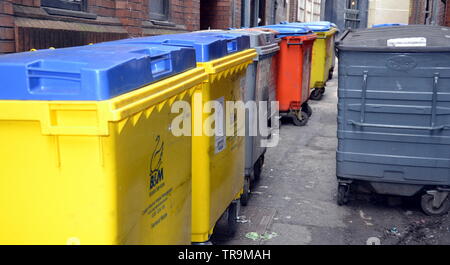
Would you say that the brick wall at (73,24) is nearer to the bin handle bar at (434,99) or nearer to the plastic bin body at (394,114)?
the plastic bin body at (394,114)

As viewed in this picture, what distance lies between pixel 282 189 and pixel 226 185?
180 centimetres

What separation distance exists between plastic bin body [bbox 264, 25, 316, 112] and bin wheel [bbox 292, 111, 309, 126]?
0.22m

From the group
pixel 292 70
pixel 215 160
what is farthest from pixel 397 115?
pixel 292 70

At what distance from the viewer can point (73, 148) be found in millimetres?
1911

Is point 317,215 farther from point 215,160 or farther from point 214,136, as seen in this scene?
point 214,136

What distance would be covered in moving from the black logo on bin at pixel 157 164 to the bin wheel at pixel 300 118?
661cm

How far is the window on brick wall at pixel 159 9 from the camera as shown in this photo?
705cm

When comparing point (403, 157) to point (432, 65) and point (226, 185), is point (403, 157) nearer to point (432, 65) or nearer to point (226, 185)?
point (432, 65)

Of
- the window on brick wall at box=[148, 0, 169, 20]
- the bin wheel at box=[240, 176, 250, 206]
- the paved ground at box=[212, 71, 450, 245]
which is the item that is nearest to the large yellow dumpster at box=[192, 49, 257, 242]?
the paved ground at box=[212, 71, 450, 245]

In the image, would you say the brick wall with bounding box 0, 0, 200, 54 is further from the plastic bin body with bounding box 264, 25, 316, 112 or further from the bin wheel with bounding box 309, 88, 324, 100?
the bin wheel with bounding box 309, 88, 324, 100

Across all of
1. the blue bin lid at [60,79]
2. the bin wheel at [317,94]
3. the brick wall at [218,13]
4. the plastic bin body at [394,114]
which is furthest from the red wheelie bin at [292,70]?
the blue bin lid at [60,79]

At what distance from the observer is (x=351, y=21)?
26.4 meters

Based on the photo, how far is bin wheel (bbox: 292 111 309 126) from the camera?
8953 millimetres
